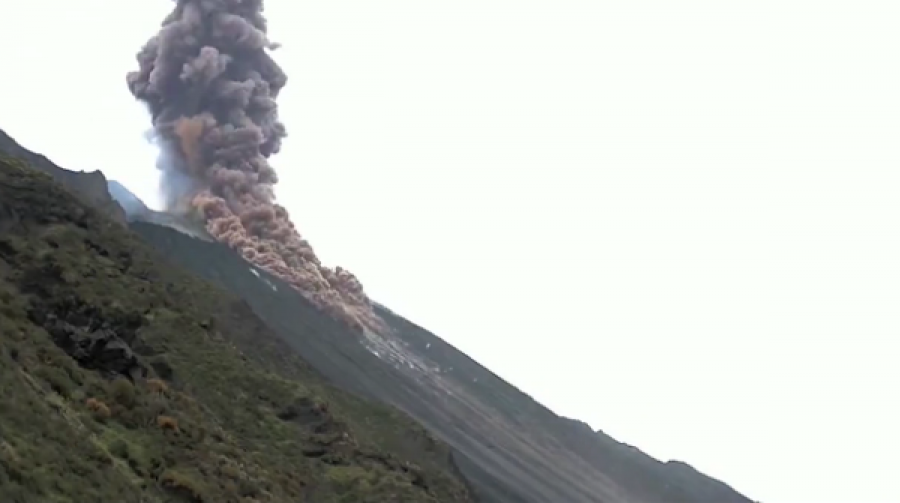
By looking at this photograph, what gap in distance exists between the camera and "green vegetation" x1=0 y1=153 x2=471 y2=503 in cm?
1747

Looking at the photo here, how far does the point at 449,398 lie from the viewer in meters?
86.0

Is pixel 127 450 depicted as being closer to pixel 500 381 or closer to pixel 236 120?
pixel 236 120

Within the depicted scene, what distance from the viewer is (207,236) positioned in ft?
285

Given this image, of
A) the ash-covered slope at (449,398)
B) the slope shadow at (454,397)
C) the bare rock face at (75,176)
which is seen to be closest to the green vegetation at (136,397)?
the ash-covered slope at (449,398)

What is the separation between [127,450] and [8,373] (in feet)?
11.9

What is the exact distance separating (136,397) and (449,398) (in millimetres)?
62925

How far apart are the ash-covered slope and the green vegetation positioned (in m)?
10.0

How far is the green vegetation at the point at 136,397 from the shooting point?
17469 mm

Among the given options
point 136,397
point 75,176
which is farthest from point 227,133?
point 136,397

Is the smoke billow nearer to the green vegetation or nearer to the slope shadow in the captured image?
the slope shadow

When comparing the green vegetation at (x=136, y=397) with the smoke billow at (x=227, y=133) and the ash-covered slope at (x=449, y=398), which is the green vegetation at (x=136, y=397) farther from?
the smoke billow at (x=227, y=133)

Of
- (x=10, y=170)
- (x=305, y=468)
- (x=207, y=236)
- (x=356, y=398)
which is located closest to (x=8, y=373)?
(x=305, y=468)

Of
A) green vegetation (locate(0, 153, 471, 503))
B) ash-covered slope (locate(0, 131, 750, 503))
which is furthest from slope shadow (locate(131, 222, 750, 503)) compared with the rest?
green vegetation (locate(0, 153, 471, 503))

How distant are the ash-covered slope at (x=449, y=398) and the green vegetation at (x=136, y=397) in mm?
10034
